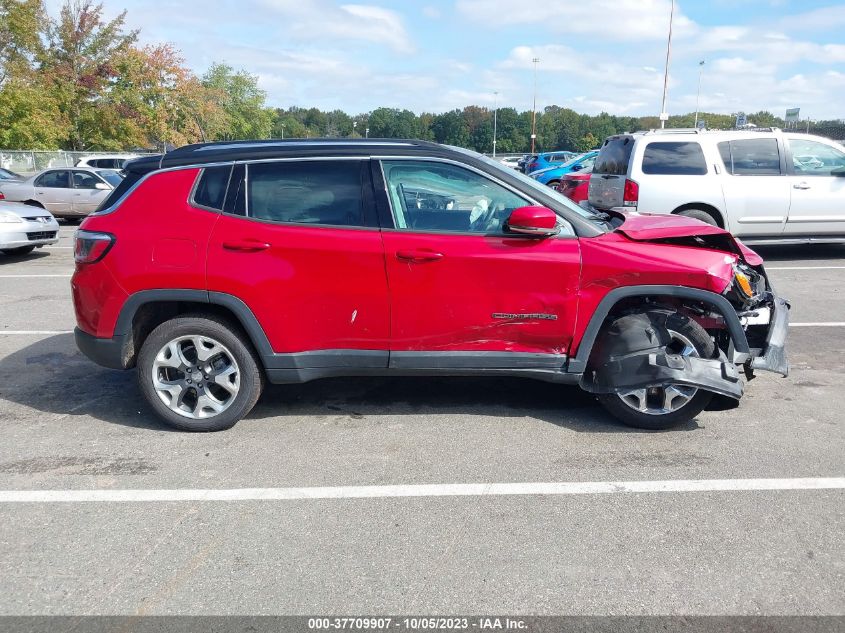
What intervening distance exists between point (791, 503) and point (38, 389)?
5.20 m

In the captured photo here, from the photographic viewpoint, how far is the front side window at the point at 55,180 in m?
17.9

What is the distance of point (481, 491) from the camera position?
3662 millimetres

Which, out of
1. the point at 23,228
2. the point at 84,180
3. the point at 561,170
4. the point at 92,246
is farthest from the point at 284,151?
the point at 561,170

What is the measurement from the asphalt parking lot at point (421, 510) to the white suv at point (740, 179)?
5.25 meters

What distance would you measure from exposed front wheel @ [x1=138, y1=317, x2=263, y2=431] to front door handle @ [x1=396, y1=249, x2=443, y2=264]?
Result: 119 centimetres

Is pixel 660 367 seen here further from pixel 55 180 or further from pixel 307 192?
pixel 55 180

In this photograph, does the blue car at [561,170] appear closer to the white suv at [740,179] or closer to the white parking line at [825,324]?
the white suv at [740,179]

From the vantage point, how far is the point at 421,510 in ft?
11.4

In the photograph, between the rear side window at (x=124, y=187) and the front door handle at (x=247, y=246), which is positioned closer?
the front door handle at (x=247, y=246)

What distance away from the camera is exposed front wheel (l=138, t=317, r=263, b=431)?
441 centimetres

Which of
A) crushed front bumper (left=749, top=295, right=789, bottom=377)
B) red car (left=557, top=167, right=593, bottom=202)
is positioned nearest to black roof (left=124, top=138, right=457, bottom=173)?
crushed front bumper (left=749, top=295, right=789, bottom=377)

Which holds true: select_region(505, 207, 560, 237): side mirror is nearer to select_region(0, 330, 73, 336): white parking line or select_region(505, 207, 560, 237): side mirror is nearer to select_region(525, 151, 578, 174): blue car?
select_region(0, 330, 73, 336): white parking line

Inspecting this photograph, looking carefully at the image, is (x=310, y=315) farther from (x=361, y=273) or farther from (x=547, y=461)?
(x=547, y=461)

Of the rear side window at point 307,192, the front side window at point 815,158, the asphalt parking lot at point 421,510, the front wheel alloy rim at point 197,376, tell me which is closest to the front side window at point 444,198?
the rear side window at point 307,192
